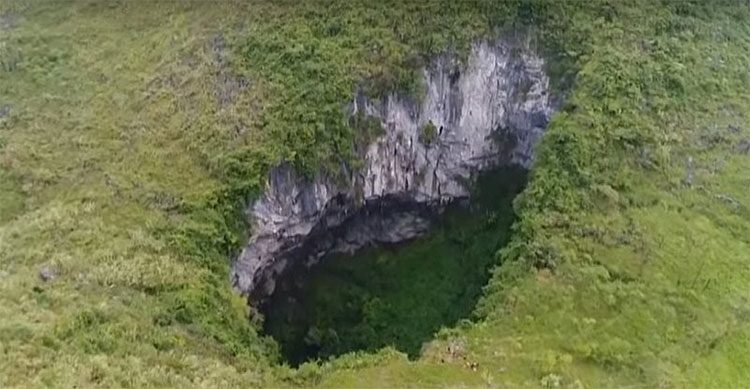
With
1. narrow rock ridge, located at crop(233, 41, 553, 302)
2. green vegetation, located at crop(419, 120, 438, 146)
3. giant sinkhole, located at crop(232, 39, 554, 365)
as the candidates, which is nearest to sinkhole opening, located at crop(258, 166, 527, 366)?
giant sinkhole, located at crop(232, 39, 554, 365)

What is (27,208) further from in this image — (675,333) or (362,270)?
(675,333)

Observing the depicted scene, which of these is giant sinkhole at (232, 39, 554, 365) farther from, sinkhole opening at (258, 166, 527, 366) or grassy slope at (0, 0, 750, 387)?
grassy slope at (0, 0, 750, 387)

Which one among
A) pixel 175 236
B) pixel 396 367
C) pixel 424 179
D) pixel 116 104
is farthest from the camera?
pixel 424 179

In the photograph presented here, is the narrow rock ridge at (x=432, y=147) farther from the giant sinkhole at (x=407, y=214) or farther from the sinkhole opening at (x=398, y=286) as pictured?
the sinkhole opening at (x=398, y=286)

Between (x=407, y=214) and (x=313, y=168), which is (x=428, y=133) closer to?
(x=407, y=214)

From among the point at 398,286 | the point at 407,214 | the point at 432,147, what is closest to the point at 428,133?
the point at 432,147

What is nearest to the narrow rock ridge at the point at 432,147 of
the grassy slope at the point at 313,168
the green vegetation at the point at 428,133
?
the green vegetation at the point at 428,133

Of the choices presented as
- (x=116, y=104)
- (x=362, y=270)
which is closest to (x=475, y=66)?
(x=362, y=270)
